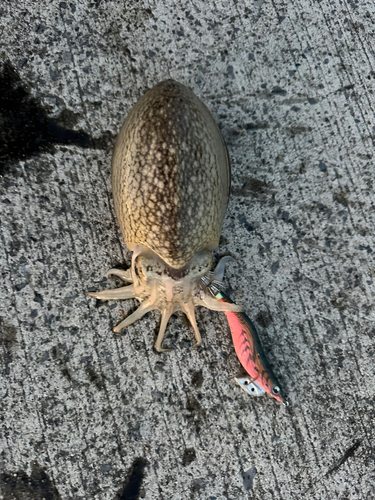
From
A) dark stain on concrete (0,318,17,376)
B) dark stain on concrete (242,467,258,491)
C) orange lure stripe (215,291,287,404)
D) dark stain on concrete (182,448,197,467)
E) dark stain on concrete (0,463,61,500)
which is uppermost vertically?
orange lure stripe (215,291,287,404)

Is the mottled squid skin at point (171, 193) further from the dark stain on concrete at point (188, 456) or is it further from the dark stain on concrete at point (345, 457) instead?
the dark stain on concrete at point (345, 457)

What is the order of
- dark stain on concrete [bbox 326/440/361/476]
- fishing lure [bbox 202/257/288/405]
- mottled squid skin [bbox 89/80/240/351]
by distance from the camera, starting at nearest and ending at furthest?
mottled squid skin [bbox 89/80/240/351], fishing lure [bbox 202/257/288/405], dark stain on concrete [bbox 326/440/361/476]

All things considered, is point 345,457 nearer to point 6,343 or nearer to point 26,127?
point 6,343

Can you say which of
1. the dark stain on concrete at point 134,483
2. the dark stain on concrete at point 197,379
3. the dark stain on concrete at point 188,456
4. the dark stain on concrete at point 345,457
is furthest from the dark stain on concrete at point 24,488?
the dark stain on concrete at point 345,457

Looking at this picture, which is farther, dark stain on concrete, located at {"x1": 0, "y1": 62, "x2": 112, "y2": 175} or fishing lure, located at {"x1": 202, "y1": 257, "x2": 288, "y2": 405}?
dark stain on concrete, located at {"x1": 0, "y1": 62, "x2": 112, "y2": 175}

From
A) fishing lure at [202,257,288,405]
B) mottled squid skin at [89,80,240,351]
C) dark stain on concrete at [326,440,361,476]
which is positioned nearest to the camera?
mottled squid skin at [89,80,240,351]

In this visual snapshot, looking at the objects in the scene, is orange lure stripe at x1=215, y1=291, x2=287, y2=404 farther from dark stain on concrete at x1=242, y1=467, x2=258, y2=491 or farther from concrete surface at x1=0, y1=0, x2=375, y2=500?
dark stain on concrete at x1=242, y1=467, x2=258, y2=491

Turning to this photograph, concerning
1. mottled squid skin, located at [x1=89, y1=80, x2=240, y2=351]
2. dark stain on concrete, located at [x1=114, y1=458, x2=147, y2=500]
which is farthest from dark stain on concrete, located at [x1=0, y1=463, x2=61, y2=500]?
mottled squid skin, located at [x1=89, y1=80, x2=240, y2=351]
